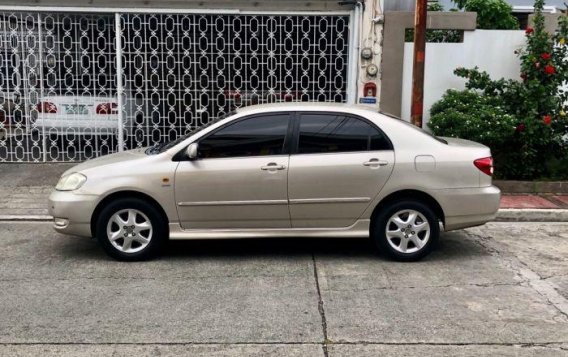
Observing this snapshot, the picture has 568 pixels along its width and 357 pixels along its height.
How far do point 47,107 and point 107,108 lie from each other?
42.8 inches

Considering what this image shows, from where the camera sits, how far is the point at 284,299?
5355mm

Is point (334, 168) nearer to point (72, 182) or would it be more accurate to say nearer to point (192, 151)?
point (192, 151)

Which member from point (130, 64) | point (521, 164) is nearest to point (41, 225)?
point (130, 64)

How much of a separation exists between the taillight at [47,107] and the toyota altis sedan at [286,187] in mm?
5216

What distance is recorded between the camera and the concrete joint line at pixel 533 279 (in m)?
5.34

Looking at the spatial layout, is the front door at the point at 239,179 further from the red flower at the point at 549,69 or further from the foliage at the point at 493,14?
the foliage at the point at 493,14

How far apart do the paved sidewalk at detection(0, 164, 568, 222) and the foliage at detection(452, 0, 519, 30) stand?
18.0 feet

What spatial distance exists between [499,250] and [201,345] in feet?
13.2

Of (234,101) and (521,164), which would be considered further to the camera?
(234,101)

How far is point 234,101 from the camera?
11141 mm

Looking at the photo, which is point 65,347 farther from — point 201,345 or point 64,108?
point 64,108

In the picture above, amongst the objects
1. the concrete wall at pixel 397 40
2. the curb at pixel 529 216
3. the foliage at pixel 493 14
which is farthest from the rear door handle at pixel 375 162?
the foliage at pixel 493 14

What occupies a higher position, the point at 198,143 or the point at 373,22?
the point at 373,22

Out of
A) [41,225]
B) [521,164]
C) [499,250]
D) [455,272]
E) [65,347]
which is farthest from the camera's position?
[521,164]
